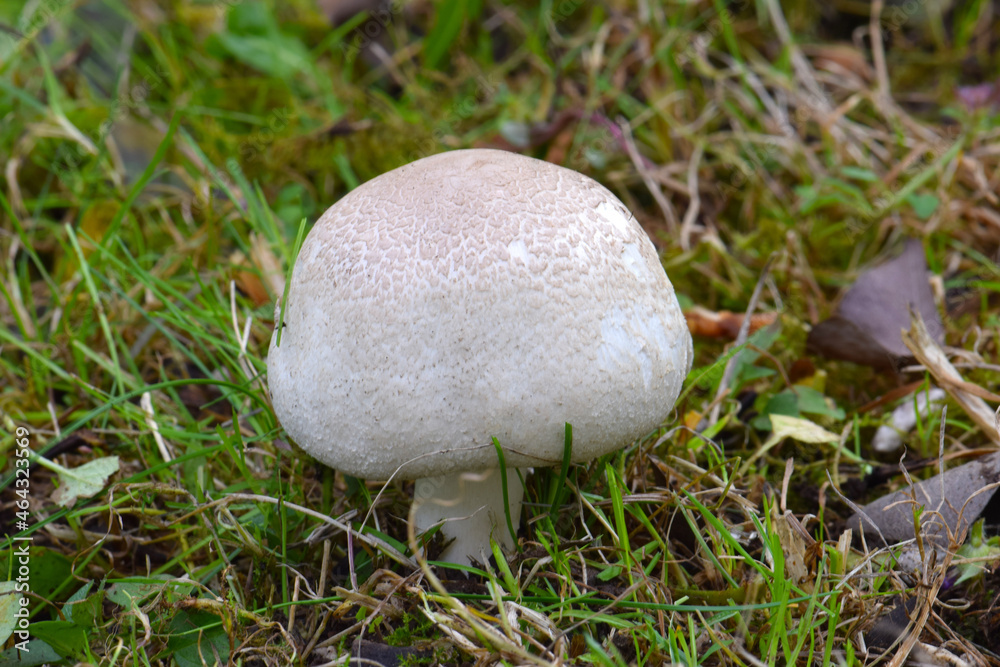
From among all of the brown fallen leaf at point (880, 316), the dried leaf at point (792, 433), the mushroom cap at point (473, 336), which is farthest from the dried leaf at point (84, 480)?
the brown fallen leaf at point (880, 316)

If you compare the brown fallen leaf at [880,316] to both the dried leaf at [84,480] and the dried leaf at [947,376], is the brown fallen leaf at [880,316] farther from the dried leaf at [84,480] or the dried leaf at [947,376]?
the dried leaf at [84,480]

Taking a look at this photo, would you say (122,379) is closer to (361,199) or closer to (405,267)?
(361,199)

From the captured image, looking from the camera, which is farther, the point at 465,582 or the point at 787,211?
the point at 787,211

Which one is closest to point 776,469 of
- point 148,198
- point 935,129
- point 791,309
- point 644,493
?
point 644,493

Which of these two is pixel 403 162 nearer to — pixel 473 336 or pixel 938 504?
pixel 473 336

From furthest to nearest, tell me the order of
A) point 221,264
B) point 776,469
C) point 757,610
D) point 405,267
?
point 221,264 → point 776,469 → point 757,610 → point 405,267

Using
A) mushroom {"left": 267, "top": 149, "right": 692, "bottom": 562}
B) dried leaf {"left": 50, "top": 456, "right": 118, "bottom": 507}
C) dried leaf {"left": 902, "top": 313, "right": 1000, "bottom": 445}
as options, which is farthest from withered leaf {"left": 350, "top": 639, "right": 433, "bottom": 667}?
dried leaf {"left": 902, "top": 313, "right": 1000, "bottom": 445}
